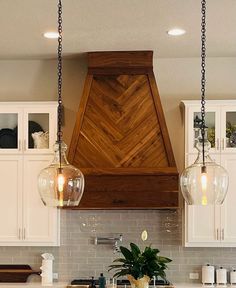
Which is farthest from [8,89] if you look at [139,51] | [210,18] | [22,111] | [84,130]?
[210,18]

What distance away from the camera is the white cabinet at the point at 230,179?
6.06 metres

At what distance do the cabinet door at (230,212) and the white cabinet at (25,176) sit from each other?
1697 mm

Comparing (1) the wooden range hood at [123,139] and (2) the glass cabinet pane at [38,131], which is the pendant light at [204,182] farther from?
(2) the glass cabinet pane at [38,131]

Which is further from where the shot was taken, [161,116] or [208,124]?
[208,124]

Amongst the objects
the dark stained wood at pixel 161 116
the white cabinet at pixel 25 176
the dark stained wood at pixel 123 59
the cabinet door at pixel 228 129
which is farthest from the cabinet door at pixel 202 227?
the white cabinet at pixel 25 176

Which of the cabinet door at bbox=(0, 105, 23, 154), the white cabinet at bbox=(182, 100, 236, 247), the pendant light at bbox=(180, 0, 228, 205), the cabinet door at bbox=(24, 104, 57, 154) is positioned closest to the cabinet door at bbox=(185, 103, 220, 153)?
the white cabinet at bbox=(182, 100, 236, 247)

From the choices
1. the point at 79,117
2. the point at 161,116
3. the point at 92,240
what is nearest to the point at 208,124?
the point at 161,116

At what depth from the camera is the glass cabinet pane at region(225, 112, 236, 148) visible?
241 inches

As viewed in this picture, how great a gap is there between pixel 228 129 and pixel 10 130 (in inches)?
89.1

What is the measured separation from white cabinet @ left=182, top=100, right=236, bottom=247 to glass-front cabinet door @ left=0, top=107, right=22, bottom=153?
173 cm

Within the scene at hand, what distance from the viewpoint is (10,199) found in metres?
6.18

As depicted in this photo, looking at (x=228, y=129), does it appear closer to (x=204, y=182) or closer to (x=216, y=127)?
(x=216, y=127)

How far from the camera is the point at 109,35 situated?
214 inches

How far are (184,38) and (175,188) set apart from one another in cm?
147
